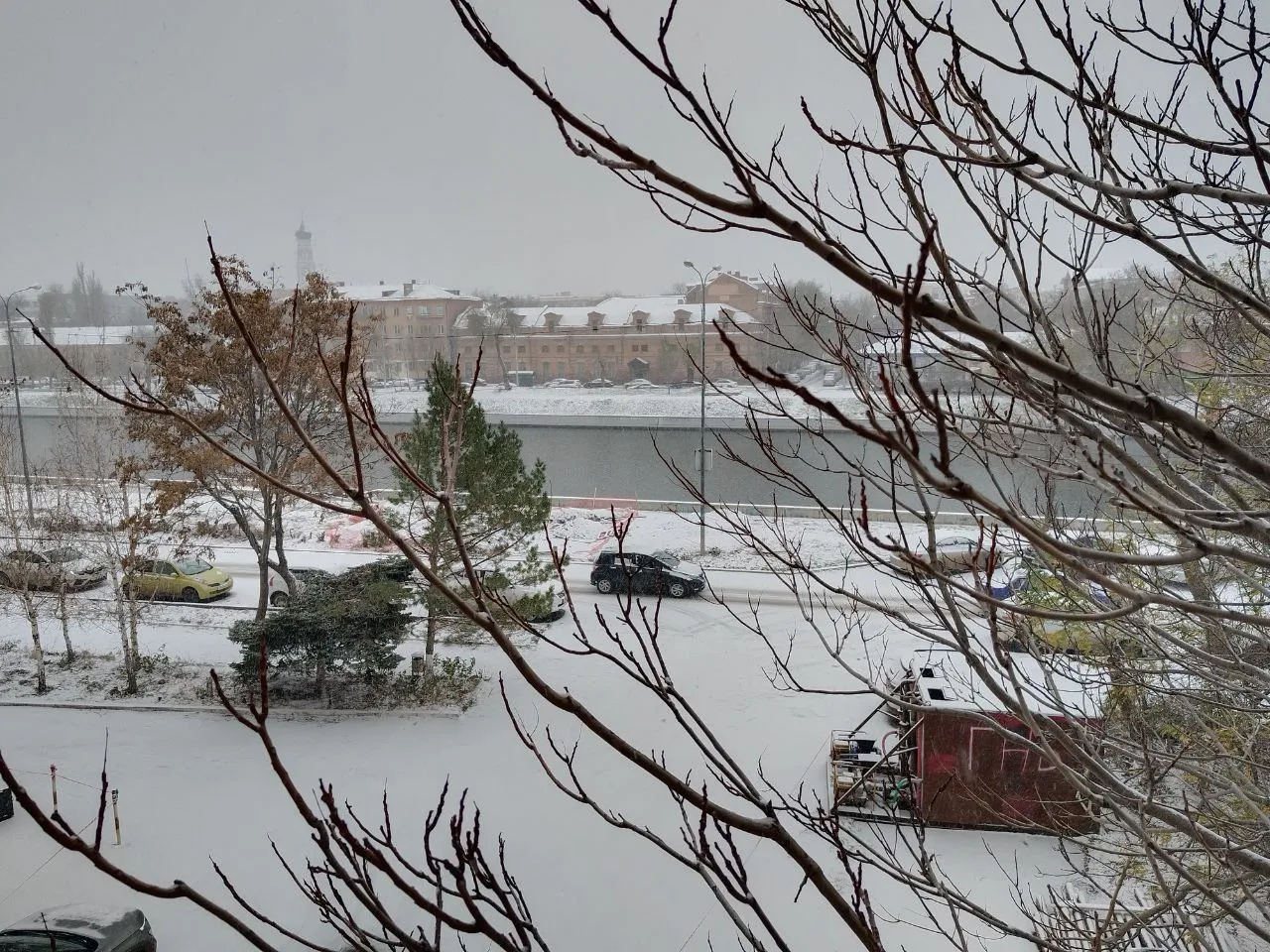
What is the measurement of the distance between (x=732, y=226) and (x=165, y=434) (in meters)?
7.92

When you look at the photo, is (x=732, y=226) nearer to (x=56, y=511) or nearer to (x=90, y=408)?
(x=56, y=511)

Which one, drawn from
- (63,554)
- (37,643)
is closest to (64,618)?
(37,643)

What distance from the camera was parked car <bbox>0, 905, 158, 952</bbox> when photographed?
4047 millimetres

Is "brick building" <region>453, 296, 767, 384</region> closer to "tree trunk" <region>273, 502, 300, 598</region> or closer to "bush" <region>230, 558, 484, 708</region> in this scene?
"tree trunk" <region>273, 502, 300, 598</region>

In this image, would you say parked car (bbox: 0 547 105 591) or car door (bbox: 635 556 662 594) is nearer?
parked car (bbox: 0 547 105 591)

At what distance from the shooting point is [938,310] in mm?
590

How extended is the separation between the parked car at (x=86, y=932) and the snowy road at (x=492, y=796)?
258mm

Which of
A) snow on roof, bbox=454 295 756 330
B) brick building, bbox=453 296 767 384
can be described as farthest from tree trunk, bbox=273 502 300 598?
brick building, bbox=453 296 767 384

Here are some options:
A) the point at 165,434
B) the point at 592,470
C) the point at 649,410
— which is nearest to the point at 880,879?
the point at 165,434

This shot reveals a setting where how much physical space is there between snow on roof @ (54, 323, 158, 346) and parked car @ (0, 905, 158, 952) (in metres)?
4.79

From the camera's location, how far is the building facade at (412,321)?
1430 cm

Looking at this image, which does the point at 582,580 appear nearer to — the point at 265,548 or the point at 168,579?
the point at 265,548

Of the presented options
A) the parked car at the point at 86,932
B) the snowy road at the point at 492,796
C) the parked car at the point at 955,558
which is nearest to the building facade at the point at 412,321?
the snowy road at the point at 492,796

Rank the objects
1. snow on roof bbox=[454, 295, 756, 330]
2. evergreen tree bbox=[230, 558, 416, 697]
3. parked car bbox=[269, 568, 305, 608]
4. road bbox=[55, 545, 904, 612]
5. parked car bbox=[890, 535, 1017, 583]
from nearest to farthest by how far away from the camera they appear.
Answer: parked car bbox=[890, 535, 1017, 583] < evergreen tree bbox=[230, 558, 416, 697] < parked car bbox=[269, 568, 305, 608] < road bbox=[55, 545, 904, 612] < snow on roof bbox=[454, 295, 756, 330]
